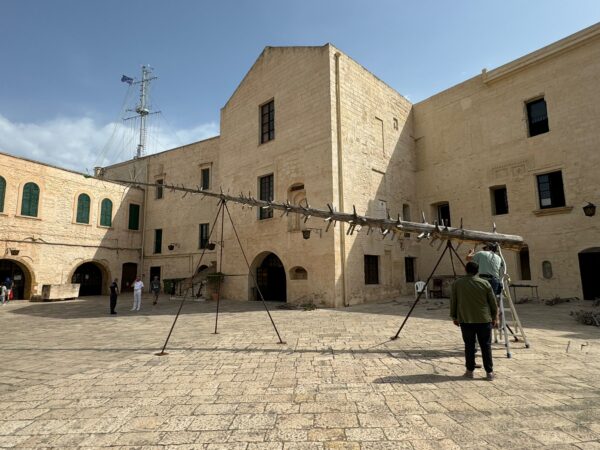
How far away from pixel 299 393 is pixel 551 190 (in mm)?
15204

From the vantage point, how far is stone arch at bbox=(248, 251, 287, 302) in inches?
691

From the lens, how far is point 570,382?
4.37 meters

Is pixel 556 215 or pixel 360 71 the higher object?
pixel 360 71

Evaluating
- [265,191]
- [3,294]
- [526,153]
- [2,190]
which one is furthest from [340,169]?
[2,190]

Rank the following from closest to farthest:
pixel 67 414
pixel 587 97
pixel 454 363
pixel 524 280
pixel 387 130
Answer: pixel 67 414, pixel 454 363, pixel 587 97, pixel 524 280, pixel 387 130

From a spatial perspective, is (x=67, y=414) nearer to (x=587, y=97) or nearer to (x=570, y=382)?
(x=570, y=382)

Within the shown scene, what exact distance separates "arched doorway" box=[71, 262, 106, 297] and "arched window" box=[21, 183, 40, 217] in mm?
4924

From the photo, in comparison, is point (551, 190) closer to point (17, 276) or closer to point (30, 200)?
point (30, 200)

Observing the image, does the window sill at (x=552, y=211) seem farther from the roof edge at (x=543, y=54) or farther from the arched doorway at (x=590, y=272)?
the roof edge at (x=543, y=54)

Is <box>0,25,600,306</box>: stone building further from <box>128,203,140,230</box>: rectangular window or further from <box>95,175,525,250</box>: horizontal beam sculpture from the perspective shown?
<box>95,175,525,250</box>: horizontal beam sculpture

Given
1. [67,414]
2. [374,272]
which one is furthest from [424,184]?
[67,414]

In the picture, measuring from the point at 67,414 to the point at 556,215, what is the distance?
16.7m

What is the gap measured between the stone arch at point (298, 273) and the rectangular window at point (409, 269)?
224 inches

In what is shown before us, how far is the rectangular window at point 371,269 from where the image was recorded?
15.6 metres
